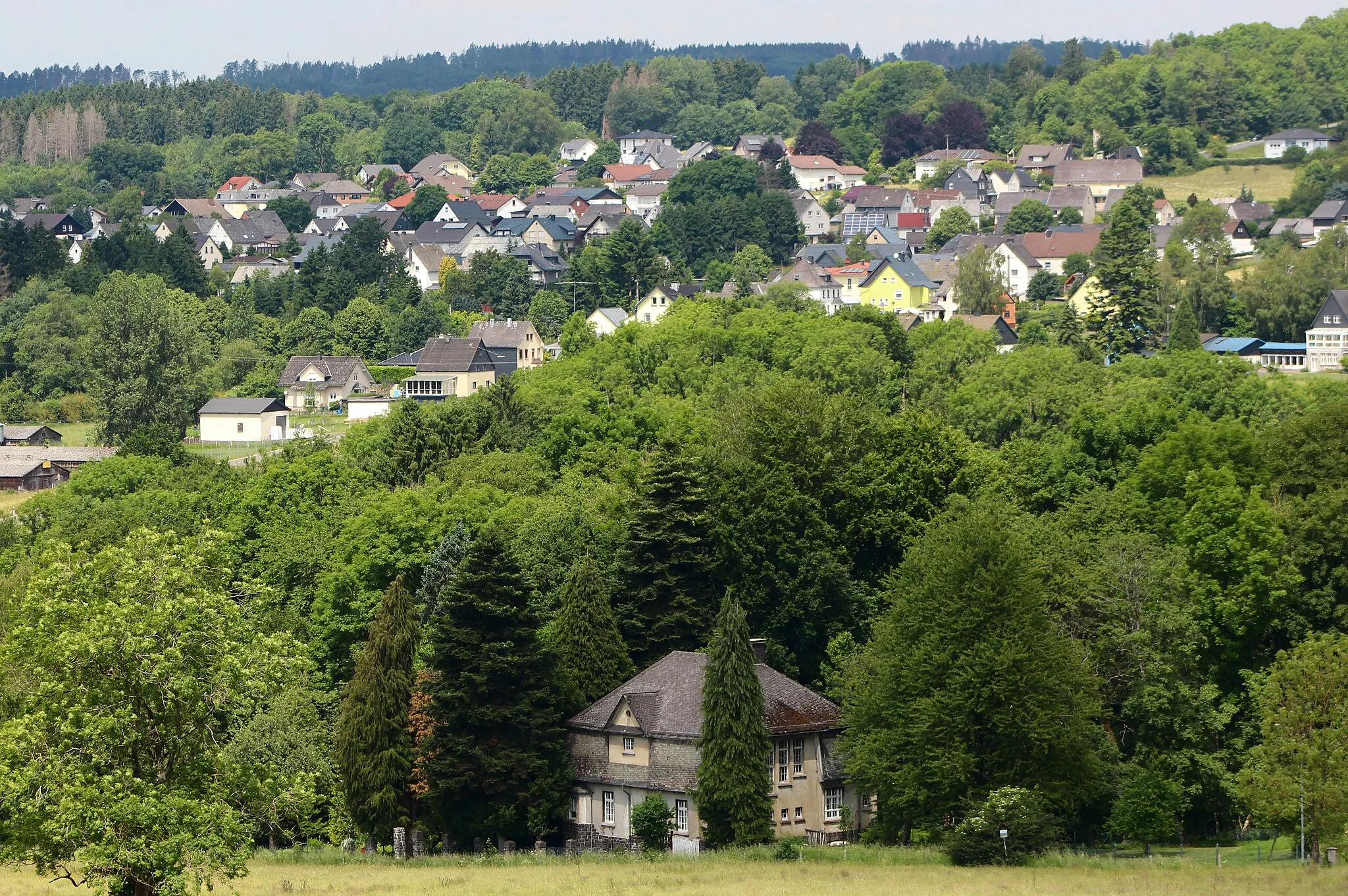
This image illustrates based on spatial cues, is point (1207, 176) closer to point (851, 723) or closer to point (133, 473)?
point (133, 473)

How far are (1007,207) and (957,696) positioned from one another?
11443 cm

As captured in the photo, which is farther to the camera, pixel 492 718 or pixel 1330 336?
pixel 1330 336

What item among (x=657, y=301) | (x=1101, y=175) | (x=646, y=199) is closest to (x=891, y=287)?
(x=657, y=301)

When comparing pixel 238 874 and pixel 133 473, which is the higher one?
pixel 133 473

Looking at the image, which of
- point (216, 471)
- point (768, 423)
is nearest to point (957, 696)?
point (768, 423)

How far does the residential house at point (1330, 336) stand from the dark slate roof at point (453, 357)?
40961 millimetres

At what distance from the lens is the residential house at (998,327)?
99625mm

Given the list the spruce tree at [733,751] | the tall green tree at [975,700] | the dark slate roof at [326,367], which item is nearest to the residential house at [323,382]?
the dark slate roof at [326,367]

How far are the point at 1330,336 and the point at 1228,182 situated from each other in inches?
2306

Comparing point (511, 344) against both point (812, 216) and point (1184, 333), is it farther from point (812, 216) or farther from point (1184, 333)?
point (812, 216)

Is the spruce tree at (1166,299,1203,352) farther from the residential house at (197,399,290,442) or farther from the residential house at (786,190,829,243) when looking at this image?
the residential house at (786,190,829,243)

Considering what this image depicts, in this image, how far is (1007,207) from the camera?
14875 cm

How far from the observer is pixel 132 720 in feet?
87.1

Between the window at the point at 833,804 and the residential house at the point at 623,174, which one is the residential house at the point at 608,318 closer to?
the residential house at the point at 623,174
